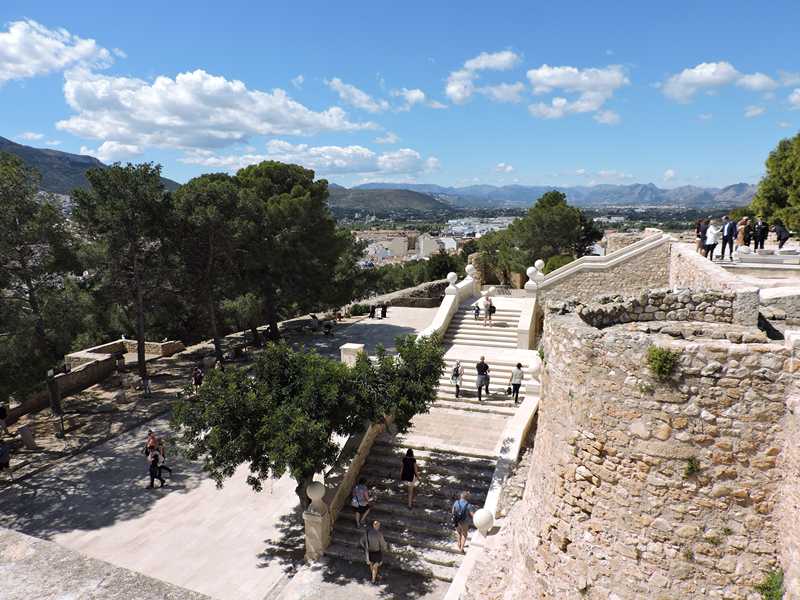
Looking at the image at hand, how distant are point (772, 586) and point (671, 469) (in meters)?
1.22

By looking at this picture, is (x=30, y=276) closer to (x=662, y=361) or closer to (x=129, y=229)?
(x=129, y=229)

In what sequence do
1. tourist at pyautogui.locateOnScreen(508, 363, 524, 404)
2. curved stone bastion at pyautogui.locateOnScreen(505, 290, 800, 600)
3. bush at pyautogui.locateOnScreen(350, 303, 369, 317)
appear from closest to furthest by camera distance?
1. curved stone bastion at pyautogui.locateOnScreen(505, 290, 800, 600)
2. tourist at pyautogui.locateOnScreen(508, 363, 524, 404)
3. bush at pyautogui.locateOnScreen(350, 303, 369, 317)

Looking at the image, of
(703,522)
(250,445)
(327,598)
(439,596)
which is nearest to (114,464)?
(250,445)

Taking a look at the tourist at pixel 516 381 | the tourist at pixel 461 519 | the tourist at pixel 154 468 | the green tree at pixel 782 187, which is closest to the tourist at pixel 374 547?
the tourist at pixel 461 519

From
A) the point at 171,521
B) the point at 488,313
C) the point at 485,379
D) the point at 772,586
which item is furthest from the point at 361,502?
the point at 488,313

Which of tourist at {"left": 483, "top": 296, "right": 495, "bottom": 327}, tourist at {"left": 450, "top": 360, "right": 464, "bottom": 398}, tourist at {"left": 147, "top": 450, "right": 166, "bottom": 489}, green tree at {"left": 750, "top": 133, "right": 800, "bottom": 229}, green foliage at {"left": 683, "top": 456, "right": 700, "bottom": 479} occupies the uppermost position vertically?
green tree at {"left": 750, "top": 133, "right": 800, "bottom": 229}

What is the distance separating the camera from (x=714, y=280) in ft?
31.9

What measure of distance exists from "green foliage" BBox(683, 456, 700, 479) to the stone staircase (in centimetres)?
1145

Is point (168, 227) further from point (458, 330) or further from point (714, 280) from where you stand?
point (714, 280)

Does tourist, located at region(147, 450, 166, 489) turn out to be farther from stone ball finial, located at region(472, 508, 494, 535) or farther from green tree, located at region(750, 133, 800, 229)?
green tree, located at region(750, 133, 800, 229)

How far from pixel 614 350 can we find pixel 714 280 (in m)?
6.87

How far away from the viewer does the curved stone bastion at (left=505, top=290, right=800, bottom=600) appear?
13.3 ft

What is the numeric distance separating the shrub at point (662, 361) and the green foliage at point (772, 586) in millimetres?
1880

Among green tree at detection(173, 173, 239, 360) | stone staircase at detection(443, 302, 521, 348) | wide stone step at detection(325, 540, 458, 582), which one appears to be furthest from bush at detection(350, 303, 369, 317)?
wide stone step at detection(325, 540, 458, 582)
